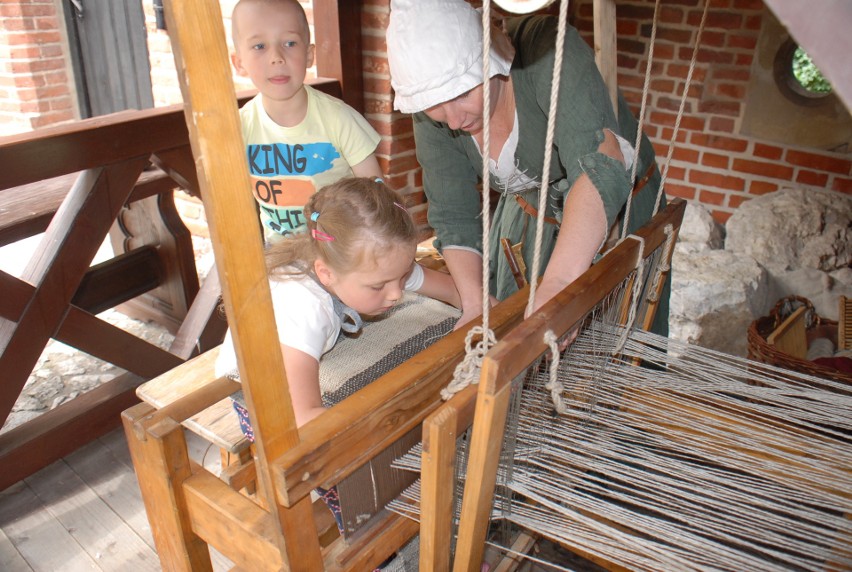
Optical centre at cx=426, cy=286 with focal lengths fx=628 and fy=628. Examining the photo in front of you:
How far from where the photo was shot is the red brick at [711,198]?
134 inches

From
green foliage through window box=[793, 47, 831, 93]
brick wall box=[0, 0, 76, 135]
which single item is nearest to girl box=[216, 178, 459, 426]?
green foliage through window box=[793, 47, 831, 93]

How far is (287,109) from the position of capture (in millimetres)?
1746

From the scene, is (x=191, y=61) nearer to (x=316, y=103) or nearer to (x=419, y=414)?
(x=419, y=414)

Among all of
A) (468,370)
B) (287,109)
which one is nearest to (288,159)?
(287,109)

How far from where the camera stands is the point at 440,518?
819mm

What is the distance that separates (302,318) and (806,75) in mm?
3050

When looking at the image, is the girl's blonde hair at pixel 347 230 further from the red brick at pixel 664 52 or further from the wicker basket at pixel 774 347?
the red brick at pixel 664 52

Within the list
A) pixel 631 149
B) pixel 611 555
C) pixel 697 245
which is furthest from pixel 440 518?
pixel 697 245

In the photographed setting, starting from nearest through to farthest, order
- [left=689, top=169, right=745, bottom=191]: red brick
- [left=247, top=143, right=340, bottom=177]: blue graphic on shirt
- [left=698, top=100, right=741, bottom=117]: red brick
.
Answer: [left=247, top=143, right=340, bottom=177]: blue graphic on shirt, [left=698, top=100, right=741, bottom=117]: red brick, [left=689, top=169, right=745, bottom=191]: red brick

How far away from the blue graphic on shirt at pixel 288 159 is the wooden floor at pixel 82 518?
1.08 meters

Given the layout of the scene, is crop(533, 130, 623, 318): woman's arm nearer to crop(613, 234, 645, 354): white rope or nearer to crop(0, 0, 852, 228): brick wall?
crop(613, 234, 645, 354): white rope

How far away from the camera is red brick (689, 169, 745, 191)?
3.34 metres

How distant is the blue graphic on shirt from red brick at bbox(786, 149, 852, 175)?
254 cm

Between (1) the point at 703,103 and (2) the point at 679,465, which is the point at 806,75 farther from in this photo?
(2) the point at 679,465
